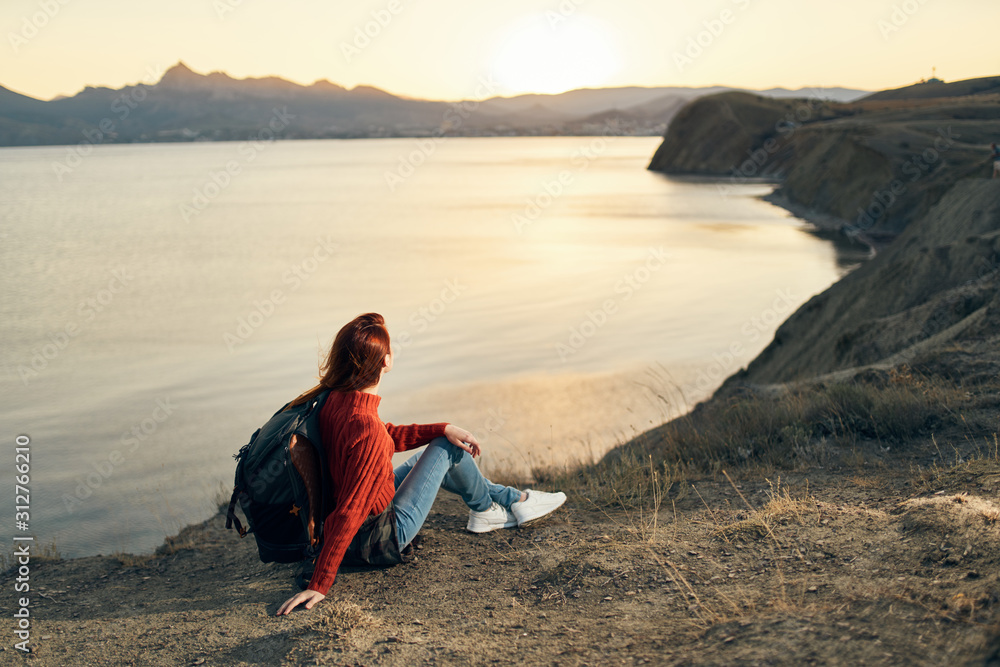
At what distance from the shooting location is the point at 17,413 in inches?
434

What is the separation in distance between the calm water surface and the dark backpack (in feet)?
12.9

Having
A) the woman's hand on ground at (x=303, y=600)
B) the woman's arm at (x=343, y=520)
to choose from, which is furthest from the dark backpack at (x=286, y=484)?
the woman's hand on ground at (x=303, y=600)

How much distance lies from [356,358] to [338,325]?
13240 mm

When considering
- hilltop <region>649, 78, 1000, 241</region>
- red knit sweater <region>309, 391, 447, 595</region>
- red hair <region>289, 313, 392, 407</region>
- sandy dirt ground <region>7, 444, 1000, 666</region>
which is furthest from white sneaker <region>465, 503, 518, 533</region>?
hilltop <region>649, 78, 1000, 241</region>

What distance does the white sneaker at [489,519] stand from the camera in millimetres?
4551

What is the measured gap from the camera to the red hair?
349 centimetres

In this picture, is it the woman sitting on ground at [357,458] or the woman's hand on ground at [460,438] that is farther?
the woman's hand on ground at [460,438]

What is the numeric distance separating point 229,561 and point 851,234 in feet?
97.1

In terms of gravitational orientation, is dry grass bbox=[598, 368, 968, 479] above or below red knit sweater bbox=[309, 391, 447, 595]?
below

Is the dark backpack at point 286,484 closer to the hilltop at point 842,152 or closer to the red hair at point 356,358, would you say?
the red hair at point 356,358

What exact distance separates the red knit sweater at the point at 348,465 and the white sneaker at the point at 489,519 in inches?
42.7

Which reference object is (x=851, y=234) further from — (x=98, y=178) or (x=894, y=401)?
(x=98, y=178)

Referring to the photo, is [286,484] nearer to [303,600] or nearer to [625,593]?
[303,600]

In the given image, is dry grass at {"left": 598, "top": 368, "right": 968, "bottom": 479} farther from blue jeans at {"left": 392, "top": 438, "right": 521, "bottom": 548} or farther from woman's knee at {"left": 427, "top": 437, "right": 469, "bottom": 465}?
woman's knee at {"left": 427, "top": 437, "right": 469, "bottom": 465}
